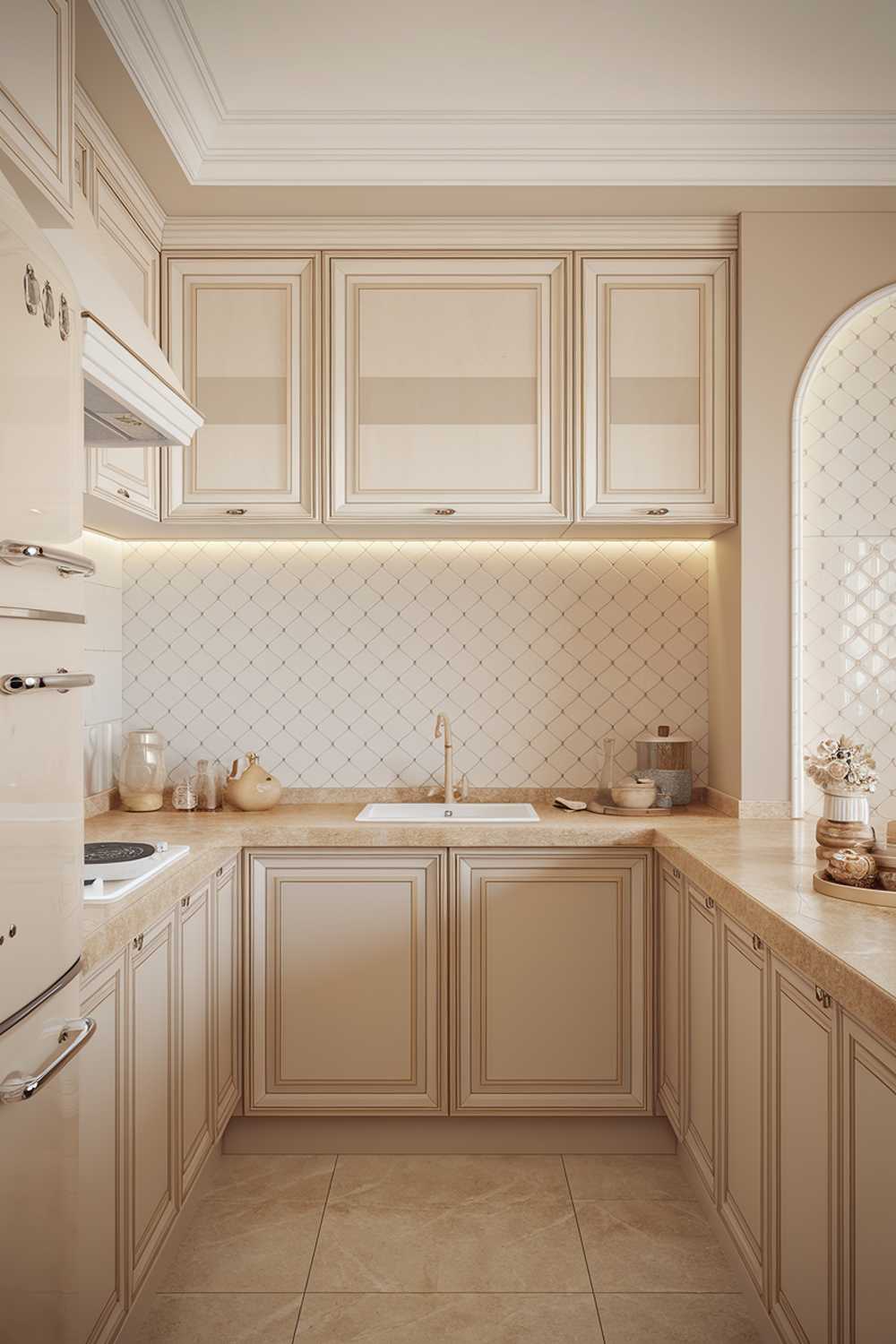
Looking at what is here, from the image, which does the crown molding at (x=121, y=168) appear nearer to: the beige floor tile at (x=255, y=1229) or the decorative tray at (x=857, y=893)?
the decorative tray at (x=857, y=893)

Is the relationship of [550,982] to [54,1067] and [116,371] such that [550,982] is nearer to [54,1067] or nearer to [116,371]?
[54,1067]

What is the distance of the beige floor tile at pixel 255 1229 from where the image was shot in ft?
7.09

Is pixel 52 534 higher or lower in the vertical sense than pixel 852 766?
higher

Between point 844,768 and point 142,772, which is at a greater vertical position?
point 844,768

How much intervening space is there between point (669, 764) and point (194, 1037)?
1.64m

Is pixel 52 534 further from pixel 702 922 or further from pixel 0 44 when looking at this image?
pixel 702 922

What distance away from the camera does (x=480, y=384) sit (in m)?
2.92

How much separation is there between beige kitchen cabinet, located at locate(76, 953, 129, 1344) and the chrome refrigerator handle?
14 cm

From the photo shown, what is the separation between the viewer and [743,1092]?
6.48 ft

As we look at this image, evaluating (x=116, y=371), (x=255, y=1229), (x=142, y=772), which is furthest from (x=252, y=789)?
(x=116, y=371)

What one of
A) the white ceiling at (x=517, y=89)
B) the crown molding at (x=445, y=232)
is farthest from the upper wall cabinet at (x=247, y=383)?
the white ceiling at (x=517, y=89)

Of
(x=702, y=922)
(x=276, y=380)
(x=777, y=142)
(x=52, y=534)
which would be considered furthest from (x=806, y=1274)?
(x=777, y=142)

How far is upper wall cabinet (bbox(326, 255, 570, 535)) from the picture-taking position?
291 centimetres

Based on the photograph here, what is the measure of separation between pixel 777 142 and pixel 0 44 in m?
2.09
